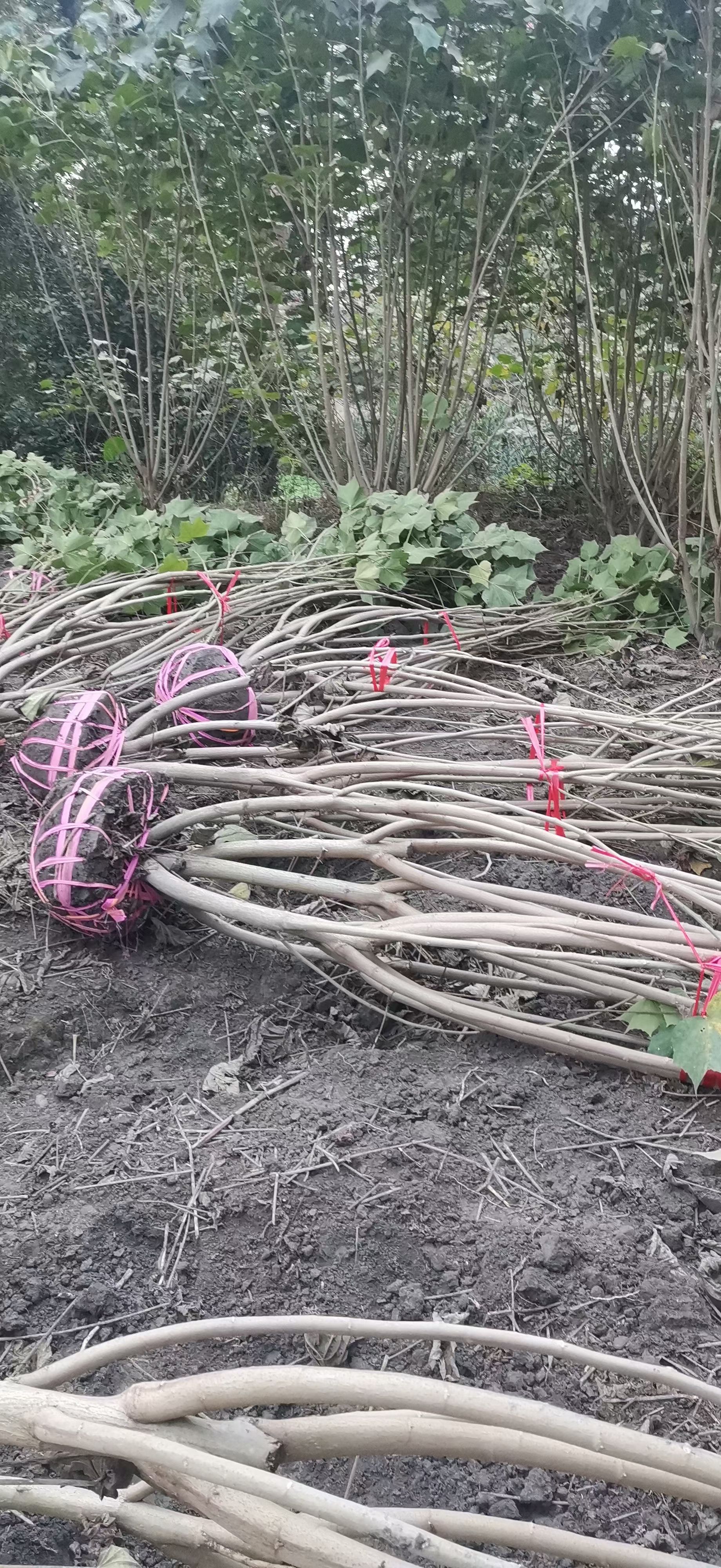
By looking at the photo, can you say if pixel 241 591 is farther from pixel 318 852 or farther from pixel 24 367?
pixel 24 367

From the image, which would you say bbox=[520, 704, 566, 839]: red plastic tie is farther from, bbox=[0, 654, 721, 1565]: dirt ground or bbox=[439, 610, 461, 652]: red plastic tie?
bbox=[439, 610, 461, 652]: red plastic tie

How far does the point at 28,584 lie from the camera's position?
152 inches

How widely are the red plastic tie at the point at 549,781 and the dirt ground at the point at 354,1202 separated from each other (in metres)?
0.48

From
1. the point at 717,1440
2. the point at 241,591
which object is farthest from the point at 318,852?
the point at 241,591

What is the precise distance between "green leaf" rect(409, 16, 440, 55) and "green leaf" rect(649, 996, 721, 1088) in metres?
3.30

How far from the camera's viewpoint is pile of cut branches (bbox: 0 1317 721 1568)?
0.78m

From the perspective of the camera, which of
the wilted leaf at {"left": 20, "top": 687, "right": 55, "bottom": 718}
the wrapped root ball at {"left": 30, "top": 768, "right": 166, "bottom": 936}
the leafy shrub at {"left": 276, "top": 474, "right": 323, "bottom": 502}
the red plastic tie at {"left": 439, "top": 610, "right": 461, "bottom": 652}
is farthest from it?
the leafy shrub at {"left": 276, "top": 474, "right": 323, "bottom": 502}

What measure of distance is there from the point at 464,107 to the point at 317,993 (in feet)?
12.6

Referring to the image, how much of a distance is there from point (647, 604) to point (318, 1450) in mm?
3447

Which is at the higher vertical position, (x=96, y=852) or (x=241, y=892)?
(x=96, y=852)

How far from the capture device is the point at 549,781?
1.94m

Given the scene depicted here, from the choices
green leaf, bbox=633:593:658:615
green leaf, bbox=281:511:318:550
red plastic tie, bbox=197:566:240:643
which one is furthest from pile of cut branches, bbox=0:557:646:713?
green leaf, bbox=281:511:318:550

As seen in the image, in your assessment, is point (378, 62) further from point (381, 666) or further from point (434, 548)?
point (381, 666)

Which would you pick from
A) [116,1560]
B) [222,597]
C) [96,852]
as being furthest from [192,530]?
[116,1560]
